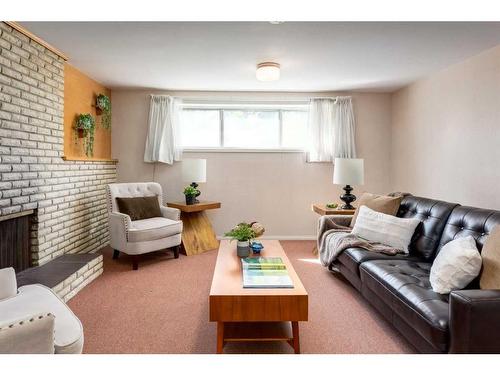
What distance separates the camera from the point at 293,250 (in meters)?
4.21

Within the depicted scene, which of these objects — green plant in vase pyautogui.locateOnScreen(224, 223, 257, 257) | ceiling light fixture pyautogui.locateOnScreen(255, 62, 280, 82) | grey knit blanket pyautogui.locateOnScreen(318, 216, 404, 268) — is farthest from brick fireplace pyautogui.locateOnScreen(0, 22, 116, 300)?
grey knit blanket pyautogui.locateOnScreen(318, 216, 404, 268)

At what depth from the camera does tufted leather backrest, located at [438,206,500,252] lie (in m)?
2.06

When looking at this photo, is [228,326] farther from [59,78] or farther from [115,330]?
[59,78]

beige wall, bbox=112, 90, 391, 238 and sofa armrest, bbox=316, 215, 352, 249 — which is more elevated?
beige wall, bbox=112, 90, 391, 238

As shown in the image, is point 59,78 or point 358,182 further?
point 358,182

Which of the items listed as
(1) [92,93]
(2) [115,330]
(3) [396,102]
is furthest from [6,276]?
(3) [396,102]

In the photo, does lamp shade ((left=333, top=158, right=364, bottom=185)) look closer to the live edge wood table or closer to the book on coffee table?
the book on coffee table

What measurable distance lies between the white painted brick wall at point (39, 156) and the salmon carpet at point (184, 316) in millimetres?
623

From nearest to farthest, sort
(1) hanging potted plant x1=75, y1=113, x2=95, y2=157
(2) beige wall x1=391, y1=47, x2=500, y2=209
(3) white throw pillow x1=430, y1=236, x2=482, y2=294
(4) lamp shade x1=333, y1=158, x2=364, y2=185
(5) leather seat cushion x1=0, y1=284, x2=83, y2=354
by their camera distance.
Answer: (5) leather seat cushion x1=0, y1=284, x2=83, y2=354
(3) white throw pillow x1=430, y1=236, x2=482, y2=294
(2) beige wall x1=391, y1=47, x2=500, y2=209
(1) hanging potted plant x1=75, y1=113, x2=95, y2=157
(4) lamp shade x1=333, y1=158, x2=364, y2=185

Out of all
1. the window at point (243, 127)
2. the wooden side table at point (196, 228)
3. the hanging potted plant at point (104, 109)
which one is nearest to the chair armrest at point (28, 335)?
the wooden side table at point (196, 228)

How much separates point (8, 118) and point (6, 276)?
1361mm

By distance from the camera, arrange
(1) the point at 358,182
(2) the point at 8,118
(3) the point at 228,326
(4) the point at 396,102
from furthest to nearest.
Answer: (4) the point at 396,102
(1) the point at 358,182
(2) the point at 8,118
(3) the point at 228,326

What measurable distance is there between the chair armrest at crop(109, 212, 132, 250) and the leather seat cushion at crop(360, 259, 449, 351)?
2392mm

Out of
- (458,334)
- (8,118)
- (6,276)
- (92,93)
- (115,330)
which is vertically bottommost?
(115,330)
